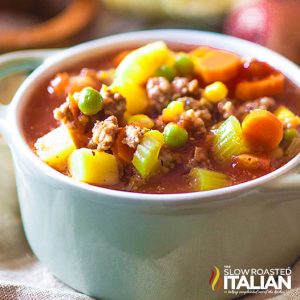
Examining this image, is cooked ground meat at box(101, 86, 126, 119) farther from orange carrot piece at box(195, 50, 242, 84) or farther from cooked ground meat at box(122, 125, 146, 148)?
orange carrot piece at box(195, 50, 242, 84)

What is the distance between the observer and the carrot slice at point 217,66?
2215 mm

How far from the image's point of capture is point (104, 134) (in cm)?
183

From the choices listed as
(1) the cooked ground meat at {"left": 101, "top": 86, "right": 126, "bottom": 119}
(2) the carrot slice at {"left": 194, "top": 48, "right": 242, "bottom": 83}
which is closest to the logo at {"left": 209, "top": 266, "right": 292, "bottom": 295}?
(1) the cooked ground meat at {"left": 101, "top": 86, "right": 126, "bottom": 119}

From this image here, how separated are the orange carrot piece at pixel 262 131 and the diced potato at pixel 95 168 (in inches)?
17.0

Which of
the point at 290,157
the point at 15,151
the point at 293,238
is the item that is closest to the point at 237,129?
the point at 290,157

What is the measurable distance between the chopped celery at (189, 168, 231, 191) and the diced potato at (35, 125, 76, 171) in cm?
39

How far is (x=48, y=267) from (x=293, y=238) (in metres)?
0.83

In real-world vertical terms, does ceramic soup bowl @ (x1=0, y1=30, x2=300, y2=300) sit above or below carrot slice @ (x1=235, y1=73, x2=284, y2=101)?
below

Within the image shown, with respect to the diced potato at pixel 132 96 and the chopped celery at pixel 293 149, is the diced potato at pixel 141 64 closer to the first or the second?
the diced potato at pixel 132 96

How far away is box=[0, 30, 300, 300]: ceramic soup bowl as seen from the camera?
1.72m

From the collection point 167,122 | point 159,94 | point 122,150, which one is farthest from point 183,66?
point 122,150

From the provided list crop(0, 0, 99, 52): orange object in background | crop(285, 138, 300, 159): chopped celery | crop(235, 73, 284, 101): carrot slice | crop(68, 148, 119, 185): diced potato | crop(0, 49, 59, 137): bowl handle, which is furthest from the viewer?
crop(0, 0, 99, 52): orange object in background

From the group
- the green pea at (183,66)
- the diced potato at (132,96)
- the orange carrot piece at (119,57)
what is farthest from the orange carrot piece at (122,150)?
the orange carrot piece at (119,57)

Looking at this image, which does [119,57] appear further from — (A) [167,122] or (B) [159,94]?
(A) [167,122]
